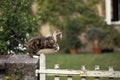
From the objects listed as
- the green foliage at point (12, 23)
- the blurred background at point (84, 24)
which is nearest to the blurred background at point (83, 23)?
the blurred background at point (84, 24)

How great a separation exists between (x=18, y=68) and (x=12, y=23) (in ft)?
4.63

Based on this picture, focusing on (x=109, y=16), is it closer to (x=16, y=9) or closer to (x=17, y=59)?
(x=16, y=9)

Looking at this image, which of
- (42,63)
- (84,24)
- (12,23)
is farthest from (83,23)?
(42,63)

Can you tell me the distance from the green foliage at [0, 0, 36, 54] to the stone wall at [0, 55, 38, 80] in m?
1.01

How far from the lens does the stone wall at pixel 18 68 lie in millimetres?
5504

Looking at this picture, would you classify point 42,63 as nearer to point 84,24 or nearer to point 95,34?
point 95,34

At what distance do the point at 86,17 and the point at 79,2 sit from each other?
1.99 ft

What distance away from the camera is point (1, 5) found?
6773 millimetres

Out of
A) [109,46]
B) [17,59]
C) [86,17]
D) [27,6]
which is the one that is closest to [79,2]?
[86,17]

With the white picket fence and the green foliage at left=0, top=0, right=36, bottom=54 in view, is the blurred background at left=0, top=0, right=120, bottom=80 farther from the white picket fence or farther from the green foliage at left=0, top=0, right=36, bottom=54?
the white picket fence

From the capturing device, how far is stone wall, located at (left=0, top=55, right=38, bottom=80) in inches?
217

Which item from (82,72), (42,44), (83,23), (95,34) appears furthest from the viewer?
(83,23)

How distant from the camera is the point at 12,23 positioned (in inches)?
267

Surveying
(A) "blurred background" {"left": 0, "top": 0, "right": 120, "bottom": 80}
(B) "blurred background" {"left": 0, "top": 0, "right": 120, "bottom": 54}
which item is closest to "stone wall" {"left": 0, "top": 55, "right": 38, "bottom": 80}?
(A) "blurred background" {"left": 0, "top": 0, "right": 120, "bottom": 80}
